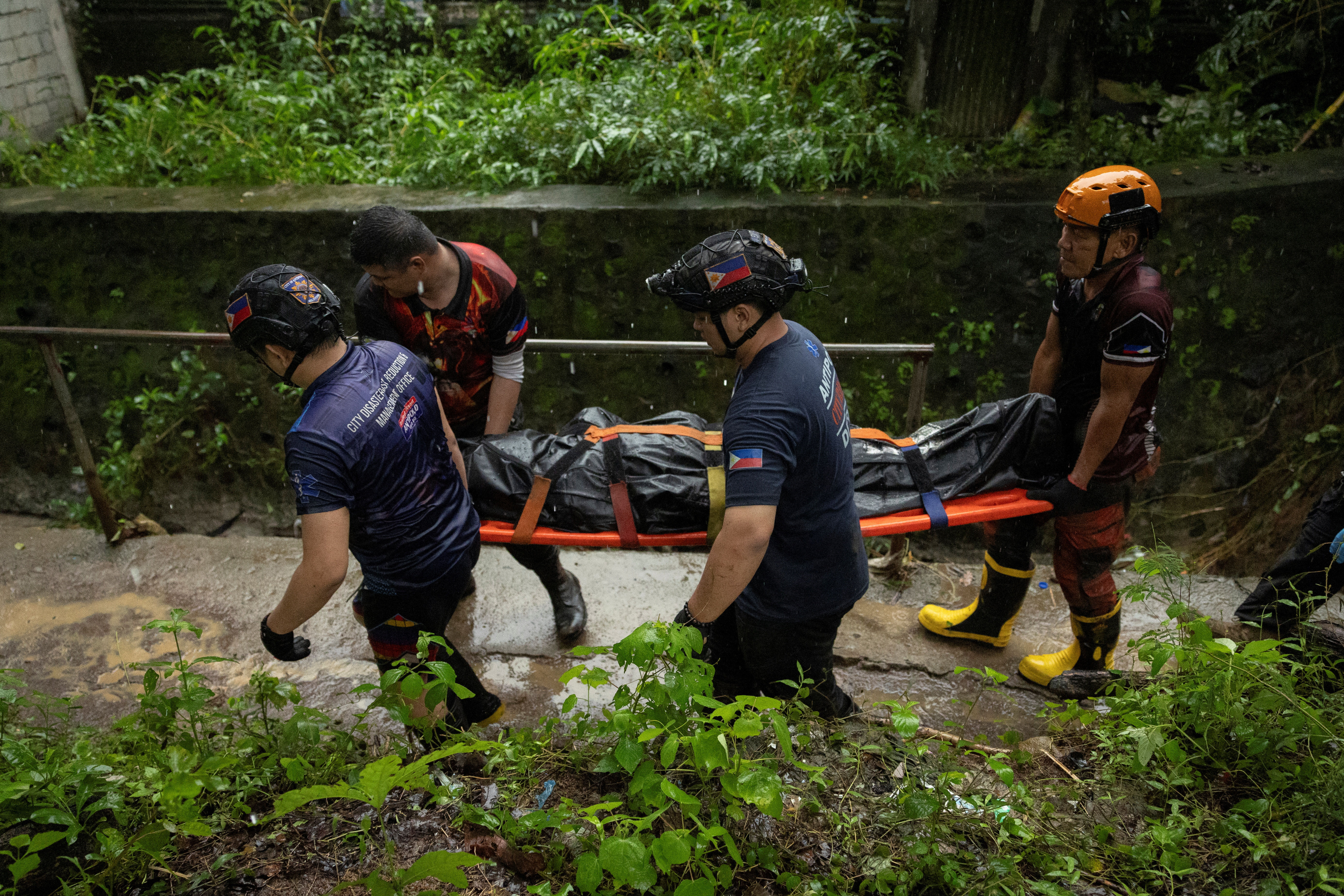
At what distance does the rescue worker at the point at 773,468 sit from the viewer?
2.11m

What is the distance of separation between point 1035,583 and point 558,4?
6726mm

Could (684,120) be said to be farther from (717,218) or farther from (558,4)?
(558,4)

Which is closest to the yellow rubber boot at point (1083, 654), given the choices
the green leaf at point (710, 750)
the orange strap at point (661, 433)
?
the orange strap at point (661, 433)

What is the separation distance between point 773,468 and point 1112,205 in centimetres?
162

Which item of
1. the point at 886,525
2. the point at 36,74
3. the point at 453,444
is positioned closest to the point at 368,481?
the point at 453,444

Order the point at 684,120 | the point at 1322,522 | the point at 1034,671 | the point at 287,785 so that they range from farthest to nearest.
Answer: the point at 684,120 < the point at 1034,671 < the point at 1322,522 < the point at 287,785

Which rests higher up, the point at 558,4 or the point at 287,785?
the point at 558,4

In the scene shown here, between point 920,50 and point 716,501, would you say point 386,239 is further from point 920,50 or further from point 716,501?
point 920,50

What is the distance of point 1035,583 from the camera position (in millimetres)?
4070

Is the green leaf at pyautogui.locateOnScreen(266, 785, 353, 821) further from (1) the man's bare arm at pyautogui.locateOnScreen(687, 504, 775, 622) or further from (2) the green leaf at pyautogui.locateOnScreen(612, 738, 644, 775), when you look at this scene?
(1) the man's bare arm at pyautogui.locateOnScreen(687, 504, 775, 622)

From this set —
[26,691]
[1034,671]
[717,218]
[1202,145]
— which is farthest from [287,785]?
[1202,145]

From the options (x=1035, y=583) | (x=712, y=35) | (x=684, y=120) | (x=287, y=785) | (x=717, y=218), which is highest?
(x=712, y=35)

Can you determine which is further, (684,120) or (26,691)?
(684,120)

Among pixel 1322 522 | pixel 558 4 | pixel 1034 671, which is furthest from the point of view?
pixel 558 4
